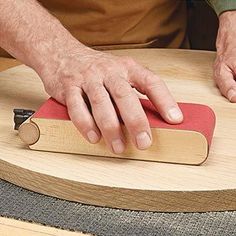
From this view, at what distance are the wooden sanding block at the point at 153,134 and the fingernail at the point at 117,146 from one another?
0.04 ft

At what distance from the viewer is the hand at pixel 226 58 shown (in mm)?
988

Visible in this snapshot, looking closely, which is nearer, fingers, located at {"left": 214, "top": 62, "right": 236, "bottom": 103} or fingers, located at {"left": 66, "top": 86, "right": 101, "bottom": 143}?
fingers, located at {"left": 66, "top": 86, "right": 101, "bottom": 143}

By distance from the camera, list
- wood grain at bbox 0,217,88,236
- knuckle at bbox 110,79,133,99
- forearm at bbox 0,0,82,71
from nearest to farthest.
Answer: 1. wood grain at bbox 0,217,88,236
2. knuckle at bbox 110,79,133,99
3. forearm at bbox 0,0,82,71

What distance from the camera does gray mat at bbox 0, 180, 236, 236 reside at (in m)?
0.68

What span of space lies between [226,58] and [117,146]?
40 centimetres

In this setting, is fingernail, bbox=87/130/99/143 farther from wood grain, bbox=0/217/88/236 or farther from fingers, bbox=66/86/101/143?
wood grain, bbox=0/217/88/236

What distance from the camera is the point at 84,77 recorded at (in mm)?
812

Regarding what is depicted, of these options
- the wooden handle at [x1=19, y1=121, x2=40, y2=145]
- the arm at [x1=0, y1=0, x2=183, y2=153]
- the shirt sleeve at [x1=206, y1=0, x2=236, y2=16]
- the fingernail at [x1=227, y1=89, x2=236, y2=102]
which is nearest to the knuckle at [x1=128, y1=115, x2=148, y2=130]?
the arm at [x1=0, y1=0, x2=183, y2=153]

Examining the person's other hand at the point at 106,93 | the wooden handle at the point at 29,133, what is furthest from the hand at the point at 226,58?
the wooden handle at the point at 29,133

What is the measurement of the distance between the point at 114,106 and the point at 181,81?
0.90ft

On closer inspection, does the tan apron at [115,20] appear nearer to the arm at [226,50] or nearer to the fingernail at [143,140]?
the arm at [226,50]

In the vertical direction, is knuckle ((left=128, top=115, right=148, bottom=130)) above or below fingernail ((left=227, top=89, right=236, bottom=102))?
above

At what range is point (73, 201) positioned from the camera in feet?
2.42

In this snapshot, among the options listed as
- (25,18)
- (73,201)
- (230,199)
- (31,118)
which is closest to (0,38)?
(25,18)
